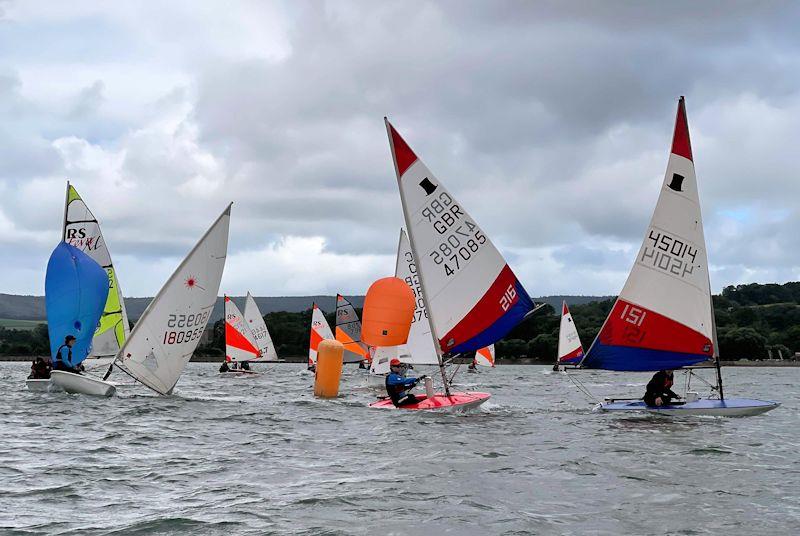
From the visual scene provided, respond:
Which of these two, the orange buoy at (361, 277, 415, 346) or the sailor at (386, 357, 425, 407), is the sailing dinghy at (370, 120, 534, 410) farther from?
the orange buoy at (361, 277, 415, 346)

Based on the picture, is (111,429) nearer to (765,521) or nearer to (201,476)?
(201,476)

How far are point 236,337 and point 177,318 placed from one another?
35.7 m

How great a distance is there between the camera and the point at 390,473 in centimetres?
1366

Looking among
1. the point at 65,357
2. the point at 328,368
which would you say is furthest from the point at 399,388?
the point at 65,357

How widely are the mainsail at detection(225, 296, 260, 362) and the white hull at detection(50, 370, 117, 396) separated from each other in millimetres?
34386

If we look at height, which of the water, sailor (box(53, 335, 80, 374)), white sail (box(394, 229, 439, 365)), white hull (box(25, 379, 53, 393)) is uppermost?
white sail (box(394, 229, 439, 365))

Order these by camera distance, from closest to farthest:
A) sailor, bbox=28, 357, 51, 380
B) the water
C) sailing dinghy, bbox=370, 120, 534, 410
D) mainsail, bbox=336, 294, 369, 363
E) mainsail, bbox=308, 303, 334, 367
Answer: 1. the water
2. sailing dinghy, bbox=370, 120, 534, 410
3. sailor, bbox=28, 357, 51, 380
4. mainsail, bbox=336, 294, 369, 363
5. mainsail, bbox=308, 303, 334, 367

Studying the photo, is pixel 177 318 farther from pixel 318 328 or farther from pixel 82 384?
pixel 318 328

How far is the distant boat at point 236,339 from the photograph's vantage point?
60.8m

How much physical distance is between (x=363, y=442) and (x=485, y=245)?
748 cm

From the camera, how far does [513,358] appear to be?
111938 mm

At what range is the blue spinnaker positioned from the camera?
26.6m

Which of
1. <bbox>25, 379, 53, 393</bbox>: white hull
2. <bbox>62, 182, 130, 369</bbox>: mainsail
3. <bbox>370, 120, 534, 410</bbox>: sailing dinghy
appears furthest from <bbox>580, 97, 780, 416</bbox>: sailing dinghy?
<bbox>62, 182, 130, 369</bbox>: mainsail

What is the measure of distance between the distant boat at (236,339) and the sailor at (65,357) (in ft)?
111
